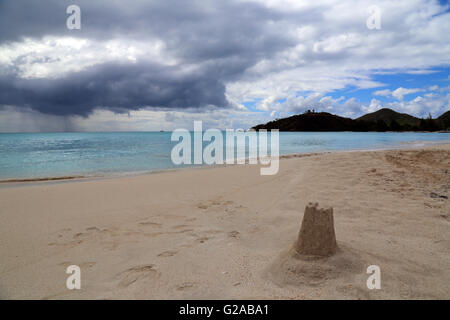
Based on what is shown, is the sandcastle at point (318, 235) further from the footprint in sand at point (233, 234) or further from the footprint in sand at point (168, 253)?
the footprint in sand at point (168, 253)

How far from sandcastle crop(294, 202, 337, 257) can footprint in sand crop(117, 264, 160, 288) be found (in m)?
1.86

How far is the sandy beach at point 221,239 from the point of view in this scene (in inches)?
105

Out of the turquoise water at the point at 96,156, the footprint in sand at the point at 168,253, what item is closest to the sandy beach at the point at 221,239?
the footprint in sand at the point at 168,253

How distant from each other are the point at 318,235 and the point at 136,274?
7.53 feet

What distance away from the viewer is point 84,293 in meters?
2.65

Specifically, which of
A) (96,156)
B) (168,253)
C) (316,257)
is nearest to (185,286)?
(168,253)

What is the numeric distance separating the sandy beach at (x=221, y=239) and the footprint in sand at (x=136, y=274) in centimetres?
2

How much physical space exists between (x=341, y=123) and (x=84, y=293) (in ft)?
445

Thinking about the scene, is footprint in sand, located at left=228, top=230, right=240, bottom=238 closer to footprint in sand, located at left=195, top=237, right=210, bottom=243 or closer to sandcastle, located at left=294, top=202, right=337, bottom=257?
footprint in sand, located at left=195, top=237, right=210, bottom=243

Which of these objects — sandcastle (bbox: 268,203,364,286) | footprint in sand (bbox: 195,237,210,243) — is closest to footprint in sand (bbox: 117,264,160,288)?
footprint in sand (bbox: 195,237,210,243)

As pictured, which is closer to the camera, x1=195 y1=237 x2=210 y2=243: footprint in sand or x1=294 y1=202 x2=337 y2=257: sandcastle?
x1=294 y1=202 x2=337 y2=257: sandcastle

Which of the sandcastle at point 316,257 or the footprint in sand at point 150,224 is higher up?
the sandcastle at point 316,257

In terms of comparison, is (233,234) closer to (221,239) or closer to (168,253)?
(221,239)

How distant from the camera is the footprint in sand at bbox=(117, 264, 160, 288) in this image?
285cm
